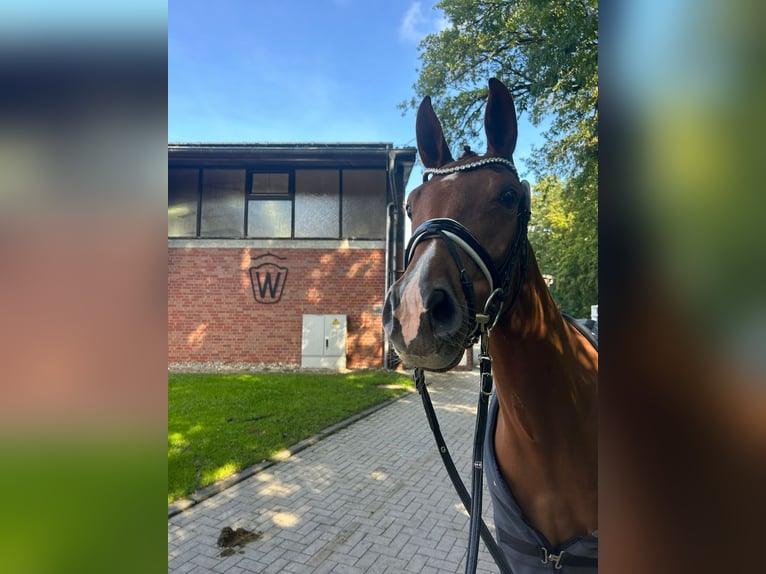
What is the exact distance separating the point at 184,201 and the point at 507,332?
39.9ft

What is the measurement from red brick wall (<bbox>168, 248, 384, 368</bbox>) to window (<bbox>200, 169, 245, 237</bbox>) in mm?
691

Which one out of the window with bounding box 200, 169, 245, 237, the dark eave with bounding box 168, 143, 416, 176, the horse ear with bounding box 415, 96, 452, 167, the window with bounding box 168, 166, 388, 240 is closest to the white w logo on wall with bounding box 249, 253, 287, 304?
the window with bounding box 168, 166, 388, 240

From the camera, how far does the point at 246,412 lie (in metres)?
6.68

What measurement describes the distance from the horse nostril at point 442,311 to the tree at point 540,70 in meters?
2.69

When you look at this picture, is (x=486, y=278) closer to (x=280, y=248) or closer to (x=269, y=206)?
(x=280, y=248)

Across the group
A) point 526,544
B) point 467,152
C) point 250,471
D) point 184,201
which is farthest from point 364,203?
point 526,544
